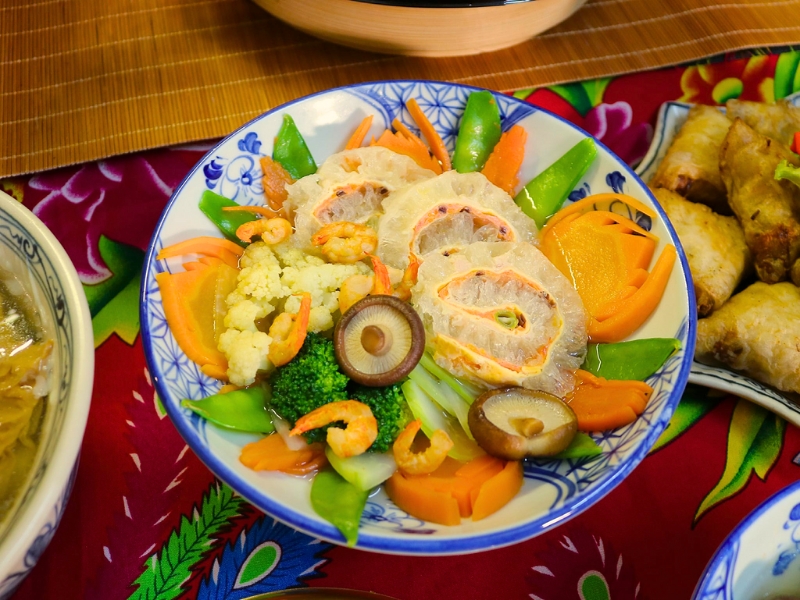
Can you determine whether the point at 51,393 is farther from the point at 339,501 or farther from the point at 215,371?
the point at 339,501

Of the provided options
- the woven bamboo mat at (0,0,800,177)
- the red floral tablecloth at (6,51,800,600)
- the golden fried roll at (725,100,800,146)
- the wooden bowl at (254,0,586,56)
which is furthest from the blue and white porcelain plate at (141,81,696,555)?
the golden fried roll at (725,100,800,146)

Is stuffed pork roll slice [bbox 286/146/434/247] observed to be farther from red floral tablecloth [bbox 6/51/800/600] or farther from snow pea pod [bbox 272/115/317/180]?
red floral tablecloth [bbox 6/51/800/600]

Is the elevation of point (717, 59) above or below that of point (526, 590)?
above

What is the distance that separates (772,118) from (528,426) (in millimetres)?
1583

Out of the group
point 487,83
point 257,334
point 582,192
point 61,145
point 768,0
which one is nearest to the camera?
point 257,334

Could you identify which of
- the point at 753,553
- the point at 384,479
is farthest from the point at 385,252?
the point at 753,553

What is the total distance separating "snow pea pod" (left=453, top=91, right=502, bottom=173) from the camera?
1.86 meters

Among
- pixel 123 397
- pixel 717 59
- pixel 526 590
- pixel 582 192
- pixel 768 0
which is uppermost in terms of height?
pixel 768 0

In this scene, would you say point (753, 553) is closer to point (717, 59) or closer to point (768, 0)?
point (717, 59)

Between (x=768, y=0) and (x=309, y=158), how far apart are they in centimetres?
238

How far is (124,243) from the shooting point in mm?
1958

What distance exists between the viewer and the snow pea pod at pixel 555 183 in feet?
5.76

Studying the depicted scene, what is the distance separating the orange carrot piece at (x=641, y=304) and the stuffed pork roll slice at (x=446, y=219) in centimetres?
34

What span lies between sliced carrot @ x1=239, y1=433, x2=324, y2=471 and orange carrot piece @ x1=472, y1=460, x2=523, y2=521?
385 millimetres
